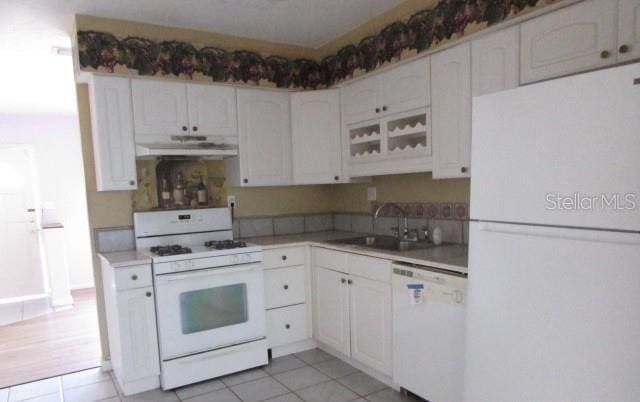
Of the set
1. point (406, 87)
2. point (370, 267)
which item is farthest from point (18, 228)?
point (406, 87)

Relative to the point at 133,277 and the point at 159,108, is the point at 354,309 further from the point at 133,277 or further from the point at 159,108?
the point at 159,108

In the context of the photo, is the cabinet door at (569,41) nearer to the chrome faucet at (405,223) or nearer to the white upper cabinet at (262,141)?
the chrome faucet at (405,223)

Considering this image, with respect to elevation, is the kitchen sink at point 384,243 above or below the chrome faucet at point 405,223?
below

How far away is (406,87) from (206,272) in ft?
6.08

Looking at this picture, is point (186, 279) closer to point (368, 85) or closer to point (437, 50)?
point (368, 85)

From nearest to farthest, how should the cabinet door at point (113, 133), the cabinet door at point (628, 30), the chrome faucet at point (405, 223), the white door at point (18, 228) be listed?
the cabinet door at point (628, 30), the cabinet door at point (113, 133), the chrome faucet at point (405, 223), the white door at point (18, 228)

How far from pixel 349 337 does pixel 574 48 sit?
2.17 meters

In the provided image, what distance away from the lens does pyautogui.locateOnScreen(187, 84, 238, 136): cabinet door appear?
3.15m

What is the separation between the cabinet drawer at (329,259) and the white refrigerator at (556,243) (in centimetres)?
123

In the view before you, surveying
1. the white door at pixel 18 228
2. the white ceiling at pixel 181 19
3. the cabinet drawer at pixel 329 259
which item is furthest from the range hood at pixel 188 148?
the white door at pixel 18 228

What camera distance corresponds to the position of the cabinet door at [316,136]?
3.41 metres

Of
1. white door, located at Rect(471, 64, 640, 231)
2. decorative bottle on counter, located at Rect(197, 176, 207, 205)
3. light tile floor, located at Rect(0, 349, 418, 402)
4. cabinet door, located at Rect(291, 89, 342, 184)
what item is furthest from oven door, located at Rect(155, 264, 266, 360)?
white door, located at Rect(471, 64, 640, 231)

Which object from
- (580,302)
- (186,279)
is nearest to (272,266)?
(186,279)

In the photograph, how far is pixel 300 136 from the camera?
3492 mm
